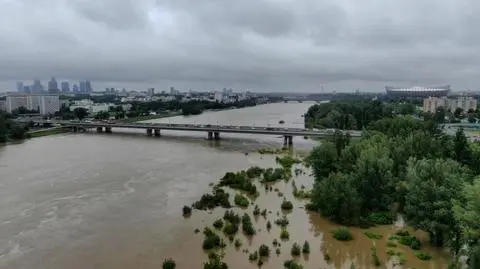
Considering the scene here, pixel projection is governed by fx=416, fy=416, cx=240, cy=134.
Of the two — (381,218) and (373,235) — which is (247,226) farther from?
(381,218)

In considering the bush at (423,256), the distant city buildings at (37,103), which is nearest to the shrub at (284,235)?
the bush at (423,256)

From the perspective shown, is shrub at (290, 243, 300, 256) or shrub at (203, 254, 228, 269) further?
shrub at (290, 243, 300, 256)

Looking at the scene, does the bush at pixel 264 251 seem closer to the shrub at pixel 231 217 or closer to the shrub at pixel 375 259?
the shrub at pixel 231 217

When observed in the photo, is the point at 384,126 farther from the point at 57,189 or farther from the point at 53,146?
the point at 53,146

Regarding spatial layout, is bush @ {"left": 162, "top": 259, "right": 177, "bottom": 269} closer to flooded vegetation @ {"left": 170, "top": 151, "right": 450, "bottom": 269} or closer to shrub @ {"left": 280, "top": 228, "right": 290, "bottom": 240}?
flooded vegetation @ {"left": 170, "top": 151, "right": 450, "bottom": 269}

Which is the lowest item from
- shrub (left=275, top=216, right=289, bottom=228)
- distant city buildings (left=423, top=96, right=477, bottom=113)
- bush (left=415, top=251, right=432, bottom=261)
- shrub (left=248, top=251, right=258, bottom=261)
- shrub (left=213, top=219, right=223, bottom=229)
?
bush (left=415, top=251, right=432, bottom=261)

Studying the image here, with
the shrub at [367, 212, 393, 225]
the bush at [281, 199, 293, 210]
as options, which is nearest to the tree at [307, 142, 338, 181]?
the bush at [281, 199, 293, 210]

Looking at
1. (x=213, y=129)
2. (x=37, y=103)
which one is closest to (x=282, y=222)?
(x=213, y=129)
